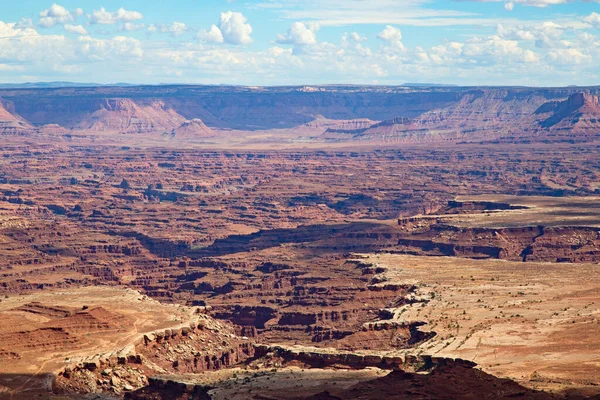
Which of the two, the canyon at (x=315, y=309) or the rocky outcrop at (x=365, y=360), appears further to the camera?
the rocky outcrop at (x=365, y=360)

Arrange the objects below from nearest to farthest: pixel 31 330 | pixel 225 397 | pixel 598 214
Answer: pixel 225 397
pixel 31 330
pixel 598 214

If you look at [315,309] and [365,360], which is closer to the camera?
[365,360]

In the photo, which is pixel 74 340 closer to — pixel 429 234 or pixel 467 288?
pixel 467 288

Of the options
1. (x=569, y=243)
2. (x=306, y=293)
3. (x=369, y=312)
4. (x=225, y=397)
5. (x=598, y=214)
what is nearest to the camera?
(x=225, y=397)

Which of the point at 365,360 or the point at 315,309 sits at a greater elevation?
the point at 365,360

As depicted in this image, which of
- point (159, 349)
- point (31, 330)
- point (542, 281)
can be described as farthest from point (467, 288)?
point (31, 330)

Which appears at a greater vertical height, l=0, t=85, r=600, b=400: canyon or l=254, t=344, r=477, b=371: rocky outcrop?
l=254, t=344, r=477, b=371: rocky outcrop

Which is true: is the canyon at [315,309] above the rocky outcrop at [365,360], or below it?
below

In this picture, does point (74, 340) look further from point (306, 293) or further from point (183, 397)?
point (306, 293)

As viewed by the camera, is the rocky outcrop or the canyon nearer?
the canyon

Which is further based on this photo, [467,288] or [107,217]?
[107,217]
